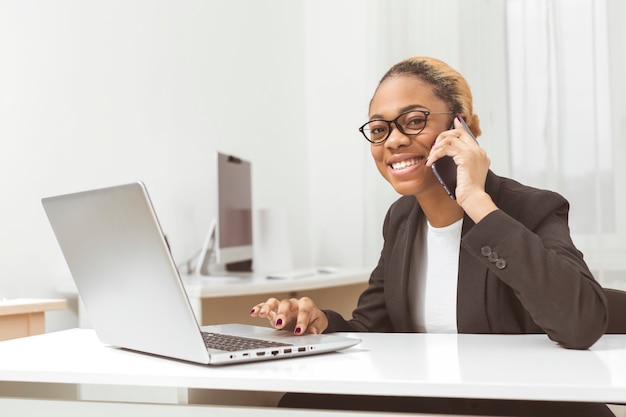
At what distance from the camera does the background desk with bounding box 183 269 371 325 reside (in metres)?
2.57

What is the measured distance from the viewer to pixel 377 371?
1.00 meters

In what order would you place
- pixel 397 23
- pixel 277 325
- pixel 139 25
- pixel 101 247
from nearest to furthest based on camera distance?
pixel 101 247 → pixel 277 325 → pixel 139 25 → pixel 397 23

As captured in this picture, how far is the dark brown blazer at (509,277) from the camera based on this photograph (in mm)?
1214

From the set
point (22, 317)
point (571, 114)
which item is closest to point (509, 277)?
point (22, 317)

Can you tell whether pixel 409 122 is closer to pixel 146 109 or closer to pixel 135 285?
pixel 135 285

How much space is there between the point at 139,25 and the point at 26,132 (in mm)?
836

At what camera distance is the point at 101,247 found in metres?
1.14

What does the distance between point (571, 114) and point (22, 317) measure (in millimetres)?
2813

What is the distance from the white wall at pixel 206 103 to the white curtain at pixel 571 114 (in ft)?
0.38

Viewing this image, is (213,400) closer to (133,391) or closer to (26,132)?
(133,391)

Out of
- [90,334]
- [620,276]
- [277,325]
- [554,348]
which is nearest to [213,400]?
[277,325]

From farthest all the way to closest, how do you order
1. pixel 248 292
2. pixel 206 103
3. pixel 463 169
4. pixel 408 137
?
pixel 206 103, pixel 248 292, pixel 408 137, pixel 463 169

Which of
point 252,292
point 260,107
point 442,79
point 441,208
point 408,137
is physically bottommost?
point 252,292

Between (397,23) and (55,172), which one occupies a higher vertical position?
(397,23)
